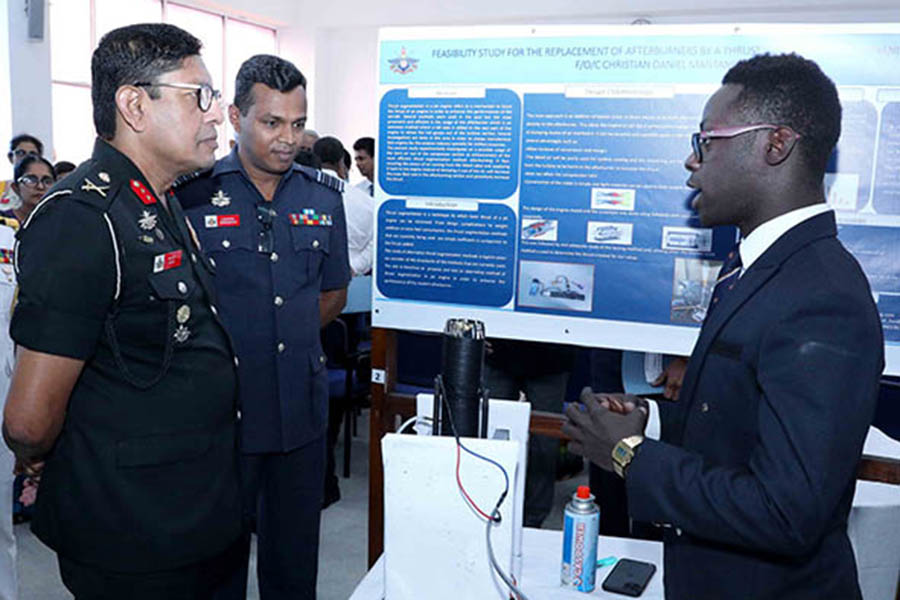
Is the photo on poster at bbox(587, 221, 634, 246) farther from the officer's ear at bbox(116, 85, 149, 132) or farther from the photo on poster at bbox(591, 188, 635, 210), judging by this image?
the officer's ear at bbox(116, 85, 149, 132)

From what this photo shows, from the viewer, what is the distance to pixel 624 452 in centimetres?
115

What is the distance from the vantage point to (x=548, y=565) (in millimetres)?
1440

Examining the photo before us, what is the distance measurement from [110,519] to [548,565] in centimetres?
79

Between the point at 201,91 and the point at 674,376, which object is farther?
the point at 674,376

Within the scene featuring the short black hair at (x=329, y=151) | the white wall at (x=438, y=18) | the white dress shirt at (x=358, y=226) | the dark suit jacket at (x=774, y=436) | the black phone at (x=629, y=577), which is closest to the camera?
the dark suit jacket at (x=774, y=436)

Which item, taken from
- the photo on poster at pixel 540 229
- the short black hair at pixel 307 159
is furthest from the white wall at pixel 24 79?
the photo on poster at pixel 540 229

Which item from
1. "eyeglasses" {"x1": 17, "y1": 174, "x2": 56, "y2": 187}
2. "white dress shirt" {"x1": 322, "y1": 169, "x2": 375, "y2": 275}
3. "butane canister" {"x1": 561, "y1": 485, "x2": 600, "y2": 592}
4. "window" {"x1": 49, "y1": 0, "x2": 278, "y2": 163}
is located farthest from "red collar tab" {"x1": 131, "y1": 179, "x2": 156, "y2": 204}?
"window" {"x1": 49, "y1": 0, "x2": 278, "y2": 163}

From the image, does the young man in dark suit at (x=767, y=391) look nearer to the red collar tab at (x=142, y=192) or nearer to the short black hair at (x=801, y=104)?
the short black hair at (x=801, y=104)

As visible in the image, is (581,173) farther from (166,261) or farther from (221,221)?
(166,261)

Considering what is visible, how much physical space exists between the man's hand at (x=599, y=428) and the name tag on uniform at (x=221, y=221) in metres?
1.08

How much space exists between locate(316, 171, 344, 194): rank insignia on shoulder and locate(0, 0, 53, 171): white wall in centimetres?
450

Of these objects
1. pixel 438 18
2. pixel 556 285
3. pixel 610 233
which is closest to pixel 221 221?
pixel 556 285

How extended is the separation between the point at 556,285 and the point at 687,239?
0.37 m

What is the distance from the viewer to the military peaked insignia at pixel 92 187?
4.11 feet
